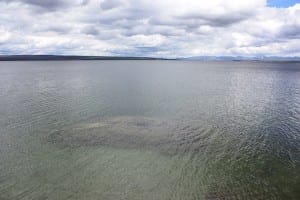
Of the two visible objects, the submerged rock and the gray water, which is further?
the submerged rock

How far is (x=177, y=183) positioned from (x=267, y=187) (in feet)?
20.2

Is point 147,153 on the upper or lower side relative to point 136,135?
lower

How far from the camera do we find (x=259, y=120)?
38469mm

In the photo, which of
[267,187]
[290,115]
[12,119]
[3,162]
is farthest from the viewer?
[290,115]

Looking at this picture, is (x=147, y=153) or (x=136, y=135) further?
(x=136, y=135)

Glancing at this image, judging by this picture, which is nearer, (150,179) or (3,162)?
(150,179)

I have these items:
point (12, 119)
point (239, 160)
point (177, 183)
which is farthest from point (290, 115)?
point (12, 119)

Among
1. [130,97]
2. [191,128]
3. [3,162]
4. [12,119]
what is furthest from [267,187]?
[130,97]

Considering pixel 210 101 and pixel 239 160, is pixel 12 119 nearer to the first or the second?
pixel 239 160

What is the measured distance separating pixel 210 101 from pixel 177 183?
34761 mm

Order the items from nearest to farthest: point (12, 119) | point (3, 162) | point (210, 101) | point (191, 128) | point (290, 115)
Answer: point (3, 162), point (191, 128), point (12, 119), point (290, 115), point (210, 101)

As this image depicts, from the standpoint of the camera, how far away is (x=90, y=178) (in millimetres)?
20578

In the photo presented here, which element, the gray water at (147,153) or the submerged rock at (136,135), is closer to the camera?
the gray water at (147,153)

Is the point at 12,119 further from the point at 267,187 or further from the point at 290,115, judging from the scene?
the point at 290,115
